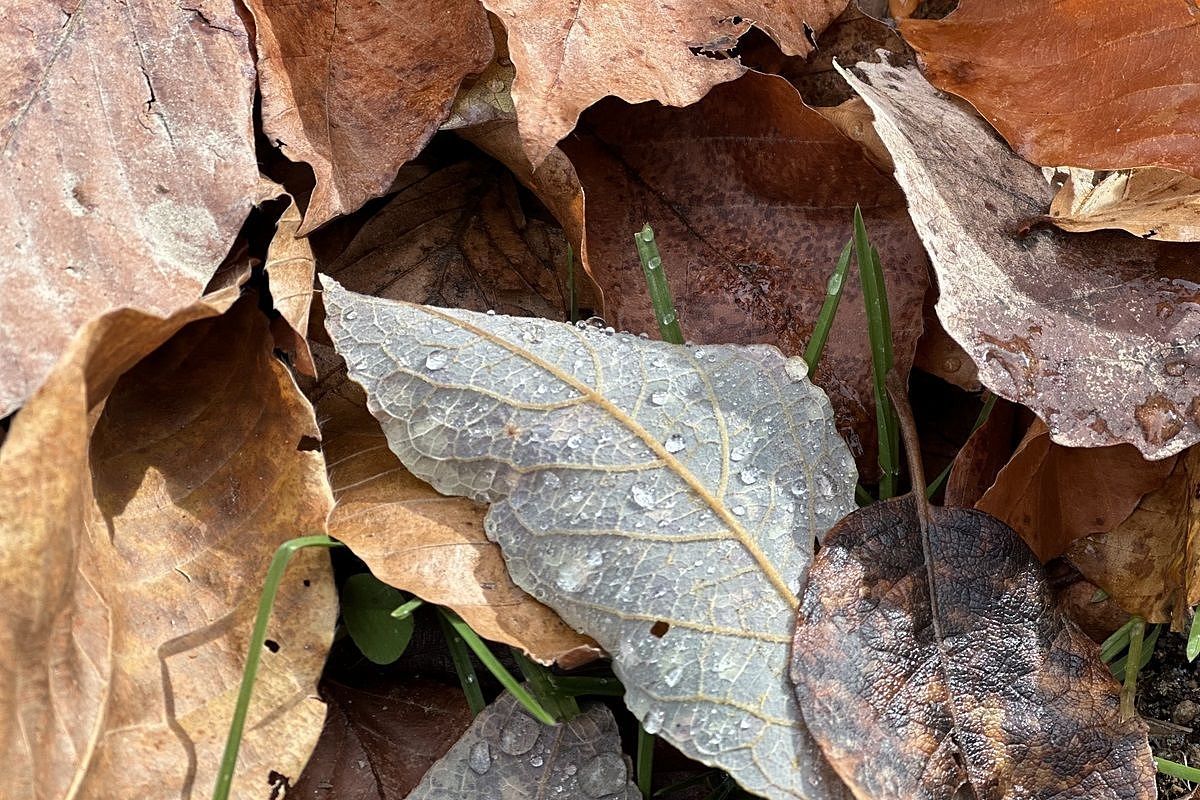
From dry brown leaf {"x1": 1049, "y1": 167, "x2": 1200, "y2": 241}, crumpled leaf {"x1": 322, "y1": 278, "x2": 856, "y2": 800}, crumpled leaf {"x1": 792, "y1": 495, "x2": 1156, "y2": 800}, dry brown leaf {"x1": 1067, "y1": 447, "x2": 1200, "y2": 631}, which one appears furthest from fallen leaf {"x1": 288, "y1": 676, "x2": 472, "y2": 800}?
dry brown leaf {"x1": 1049, "y1": 167, "x2": 1200, "y2": 241}

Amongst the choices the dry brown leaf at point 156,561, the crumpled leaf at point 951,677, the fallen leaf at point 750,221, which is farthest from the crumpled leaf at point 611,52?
the crumpled leaf at point 951,677

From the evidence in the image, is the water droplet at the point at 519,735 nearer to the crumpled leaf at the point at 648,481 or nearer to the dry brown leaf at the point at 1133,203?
the crumpled leaf at the point at 648,481

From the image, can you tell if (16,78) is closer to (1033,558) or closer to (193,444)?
(193,444)

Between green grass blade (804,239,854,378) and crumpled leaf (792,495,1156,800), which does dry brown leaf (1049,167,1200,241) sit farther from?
crumpled leaf (792,495,1156,800)

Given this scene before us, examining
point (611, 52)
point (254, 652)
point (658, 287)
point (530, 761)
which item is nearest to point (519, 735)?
point (530, 761)

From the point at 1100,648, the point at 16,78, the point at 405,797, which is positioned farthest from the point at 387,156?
the point at 1100,648
